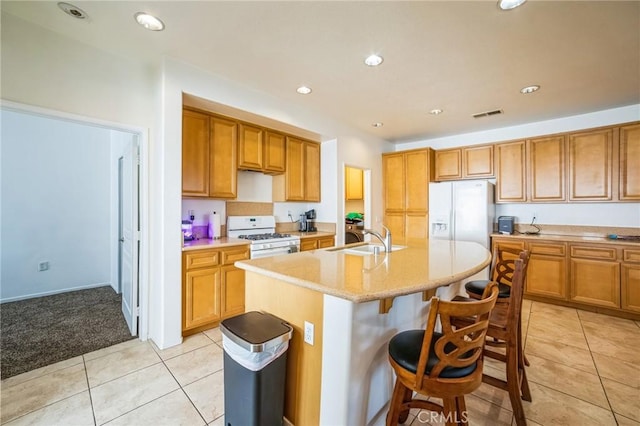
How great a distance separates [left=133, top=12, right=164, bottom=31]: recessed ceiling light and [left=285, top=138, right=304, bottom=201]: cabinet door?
2034 millimetres

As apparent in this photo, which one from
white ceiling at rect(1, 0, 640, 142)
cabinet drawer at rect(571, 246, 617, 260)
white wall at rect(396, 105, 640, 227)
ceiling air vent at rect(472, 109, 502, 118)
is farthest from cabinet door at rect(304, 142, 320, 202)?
cabinet drawer at rect(571, 246, 617, 260)

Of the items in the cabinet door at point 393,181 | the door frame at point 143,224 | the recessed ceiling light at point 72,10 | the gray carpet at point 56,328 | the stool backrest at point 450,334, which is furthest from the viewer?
the cabinet door at point 393,181

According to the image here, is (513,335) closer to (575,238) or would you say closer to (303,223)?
(575,238)

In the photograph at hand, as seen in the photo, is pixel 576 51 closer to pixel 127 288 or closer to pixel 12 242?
pixel 127 288

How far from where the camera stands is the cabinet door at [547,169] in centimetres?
380

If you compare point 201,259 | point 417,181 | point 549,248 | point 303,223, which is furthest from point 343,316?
point 417,181

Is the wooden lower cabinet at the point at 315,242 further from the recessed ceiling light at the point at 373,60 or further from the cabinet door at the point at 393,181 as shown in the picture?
the recessed ceiling light at the point at 373,60

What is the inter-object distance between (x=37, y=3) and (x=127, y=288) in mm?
2547

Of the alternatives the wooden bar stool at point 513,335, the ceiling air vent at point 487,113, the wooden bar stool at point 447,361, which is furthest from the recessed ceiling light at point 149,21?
the ceiling air vent at point 487,113

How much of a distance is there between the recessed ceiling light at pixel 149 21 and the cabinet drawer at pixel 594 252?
16.7 ft

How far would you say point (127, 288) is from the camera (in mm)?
2959

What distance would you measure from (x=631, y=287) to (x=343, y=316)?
4.00 m

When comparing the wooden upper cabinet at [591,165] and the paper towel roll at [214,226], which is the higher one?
the wooden upper cabinet at [591,165]

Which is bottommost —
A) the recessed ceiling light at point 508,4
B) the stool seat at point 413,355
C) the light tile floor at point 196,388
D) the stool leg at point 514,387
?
the light tile floor at point 196,388
